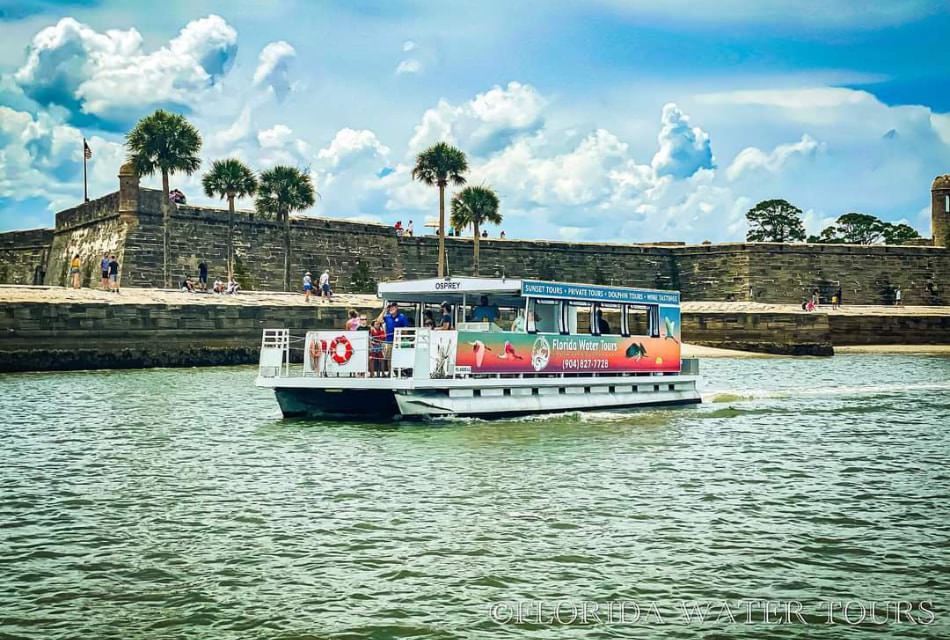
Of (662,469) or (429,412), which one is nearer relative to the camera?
(662,469)

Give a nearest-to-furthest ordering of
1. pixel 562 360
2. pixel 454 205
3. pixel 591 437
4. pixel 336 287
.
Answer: pixel 591 437, pixel 562 360, pixel 336 287, pixel 454 205

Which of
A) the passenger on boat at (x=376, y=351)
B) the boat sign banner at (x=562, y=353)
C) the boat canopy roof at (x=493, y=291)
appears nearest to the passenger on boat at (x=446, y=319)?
the boat canopy roof at (x=493, y=291)

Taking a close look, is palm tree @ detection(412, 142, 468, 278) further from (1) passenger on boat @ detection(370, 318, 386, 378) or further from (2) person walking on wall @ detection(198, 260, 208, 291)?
(1) passenger on boat @ detection(370, 318, 386, 378)

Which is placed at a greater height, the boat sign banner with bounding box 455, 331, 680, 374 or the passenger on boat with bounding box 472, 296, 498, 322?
the passenger on boat with bounding box 472, 296, 498, 322

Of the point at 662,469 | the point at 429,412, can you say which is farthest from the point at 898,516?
the point at 429,412

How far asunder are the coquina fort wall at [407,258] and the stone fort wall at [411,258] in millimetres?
59

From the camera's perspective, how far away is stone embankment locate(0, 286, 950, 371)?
3198cm

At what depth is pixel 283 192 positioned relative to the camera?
47.1 metres

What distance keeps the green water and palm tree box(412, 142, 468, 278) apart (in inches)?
1308

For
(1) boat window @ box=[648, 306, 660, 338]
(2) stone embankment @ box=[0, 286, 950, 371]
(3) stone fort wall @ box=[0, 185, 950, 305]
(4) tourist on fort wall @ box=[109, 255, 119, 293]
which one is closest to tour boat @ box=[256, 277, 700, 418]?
(1) boat window @ box=[648, 306, 660, 338]

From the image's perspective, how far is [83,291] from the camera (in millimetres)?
35875

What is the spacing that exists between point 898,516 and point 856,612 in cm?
365

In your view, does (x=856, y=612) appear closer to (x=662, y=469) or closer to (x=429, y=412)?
(x=662, y=469)

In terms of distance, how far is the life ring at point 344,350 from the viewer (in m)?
18.1
